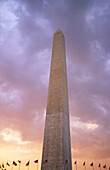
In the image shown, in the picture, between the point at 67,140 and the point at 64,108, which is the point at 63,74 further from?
the point at 67,140

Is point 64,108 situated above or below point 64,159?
above

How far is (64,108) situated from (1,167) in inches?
888

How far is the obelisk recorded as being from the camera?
21.4 meters

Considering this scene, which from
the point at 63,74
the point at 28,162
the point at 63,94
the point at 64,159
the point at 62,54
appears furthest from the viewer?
the point at 28,162

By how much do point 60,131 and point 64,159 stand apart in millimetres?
3332

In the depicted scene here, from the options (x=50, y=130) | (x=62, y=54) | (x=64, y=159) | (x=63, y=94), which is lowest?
(x=64, y=159)

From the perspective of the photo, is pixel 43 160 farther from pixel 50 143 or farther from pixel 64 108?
pixel 64 108

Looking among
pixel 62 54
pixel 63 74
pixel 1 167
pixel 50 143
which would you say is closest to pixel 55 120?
pixel 50 143

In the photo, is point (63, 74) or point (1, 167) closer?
point (63, 74)

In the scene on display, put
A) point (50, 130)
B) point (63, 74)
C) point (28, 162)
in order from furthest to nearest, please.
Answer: point (28, 162)
point (63, 74)
point (50, 130)

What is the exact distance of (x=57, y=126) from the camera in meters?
22.9

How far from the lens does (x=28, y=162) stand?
30.7 metres

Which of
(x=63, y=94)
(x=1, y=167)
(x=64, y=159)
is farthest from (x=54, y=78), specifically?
(x=1, y=167)

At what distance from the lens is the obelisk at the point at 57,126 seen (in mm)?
21375
